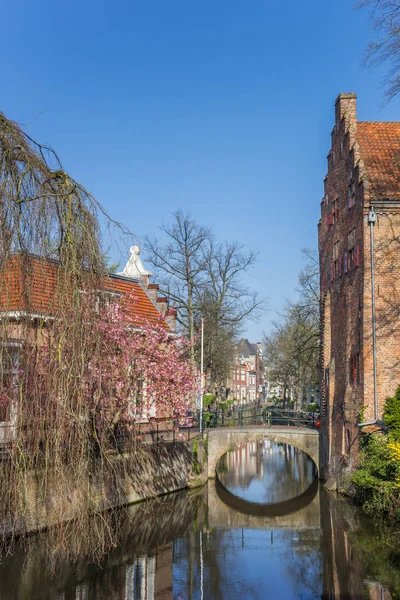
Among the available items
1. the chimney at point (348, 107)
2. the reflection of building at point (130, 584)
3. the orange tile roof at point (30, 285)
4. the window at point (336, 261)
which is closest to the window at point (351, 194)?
the window at point (336, 261)

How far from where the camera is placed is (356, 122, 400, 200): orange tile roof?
795 inches

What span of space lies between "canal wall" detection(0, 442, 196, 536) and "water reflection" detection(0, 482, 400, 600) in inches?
35.1

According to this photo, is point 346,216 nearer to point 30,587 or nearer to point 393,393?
point 393,393

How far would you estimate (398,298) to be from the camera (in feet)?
63.8

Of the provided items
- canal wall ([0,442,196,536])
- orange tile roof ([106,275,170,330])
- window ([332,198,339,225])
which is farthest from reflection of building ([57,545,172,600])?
window ([332,198,339,225])

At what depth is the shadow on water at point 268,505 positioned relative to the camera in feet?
64.2

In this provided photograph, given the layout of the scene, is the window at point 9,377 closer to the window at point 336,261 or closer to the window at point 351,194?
the window at point 351,194

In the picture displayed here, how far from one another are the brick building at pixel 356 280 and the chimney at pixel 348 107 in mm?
38

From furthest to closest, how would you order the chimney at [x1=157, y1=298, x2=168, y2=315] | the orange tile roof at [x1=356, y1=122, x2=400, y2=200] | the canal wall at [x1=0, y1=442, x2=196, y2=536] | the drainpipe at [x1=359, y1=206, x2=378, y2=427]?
the chimney at [x1=157, y1=298, x2=168, y2=315]
the orange tile roof at [x1=356, y1=122, x2=400, y2=200]
the drainpipe at [x1=359, y1=206, x2=378, y2=427]
the canal wall at [x1=0, y1=442, x2=196, y2=536]

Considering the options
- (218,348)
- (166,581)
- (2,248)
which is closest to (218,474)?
(218,348)

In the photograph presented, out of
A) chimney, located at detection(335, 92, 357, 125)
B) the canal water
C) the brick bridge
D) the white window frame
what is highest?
chimney, located at detection(335, 92, 357, 125)

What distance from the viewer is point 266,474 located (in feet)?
92.1

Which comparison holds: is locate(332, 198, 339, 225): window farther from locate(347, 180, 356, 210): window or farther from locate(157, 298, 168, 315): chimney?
locate(157, 298, 168, 315): chimney

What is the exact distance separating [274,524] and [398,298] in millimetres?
8343
